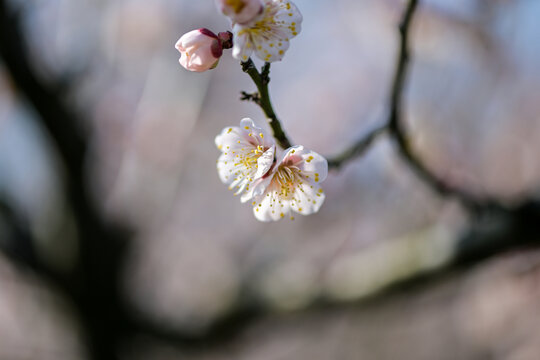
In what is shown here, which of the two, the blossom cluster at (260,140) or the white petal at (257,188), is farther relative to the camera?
the white petal at (257,188)

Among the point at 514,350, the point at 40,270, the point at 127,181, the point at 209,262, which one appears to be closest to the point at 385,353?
the point at 514,350

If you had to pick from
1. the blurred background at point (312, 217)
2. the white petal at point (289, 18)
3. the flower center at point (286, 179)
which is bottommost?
the blurred background at point (312, 217)

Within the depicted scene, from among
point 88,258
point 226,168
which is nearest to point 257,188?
point 226,168

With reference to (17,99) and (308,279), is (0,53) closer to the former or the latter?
(17,99)

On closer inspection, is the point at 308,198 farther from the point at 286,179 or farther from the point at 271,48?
the point at 271,48

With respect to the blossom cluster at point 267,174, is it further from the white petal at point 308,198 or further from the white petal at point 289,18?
the white petal at point 289,18

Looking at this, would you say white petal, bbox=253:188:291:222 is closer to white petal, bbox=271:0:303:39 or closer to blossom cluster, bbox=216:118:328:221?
blossom cluster, bbox=216:118:328:221

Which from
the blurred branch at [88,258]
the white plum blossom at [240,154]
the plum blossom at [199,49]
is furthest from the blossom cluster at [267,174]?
the blurred branch at [88,258]
